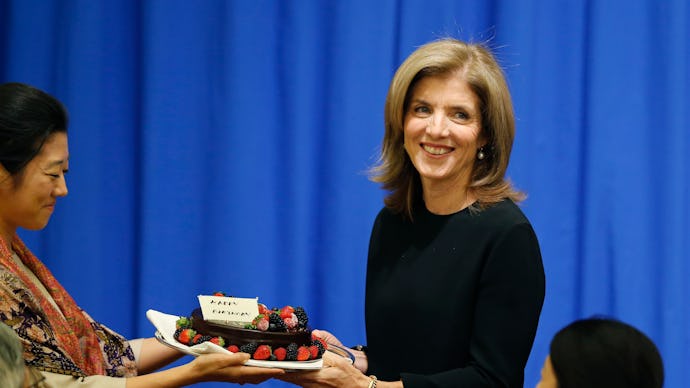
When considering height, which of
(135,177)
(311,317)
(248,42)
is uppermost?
(248,42)

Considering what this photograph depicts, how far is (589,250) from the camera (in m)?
3.03

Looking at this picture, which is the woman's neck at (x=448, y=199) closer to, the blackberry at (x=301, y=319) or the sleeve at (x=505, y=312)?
the sleeve at (x=505, y=312)

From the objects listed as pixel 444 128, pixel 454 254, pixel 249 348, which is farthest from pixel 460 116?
pixel 249 348

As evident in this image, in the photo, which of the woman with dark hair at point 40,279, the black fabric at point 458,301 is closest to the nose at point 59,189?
the woman with dark hair at point 40,279

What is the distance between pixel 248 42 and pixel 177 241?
83cm

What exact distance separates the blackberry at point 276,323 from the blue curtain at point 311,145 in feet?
4.16

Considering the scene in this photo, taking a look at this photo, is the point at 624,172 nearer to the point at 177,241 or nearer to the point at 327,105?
the point at 327,105

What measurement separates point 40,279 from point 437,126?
1.01 metres

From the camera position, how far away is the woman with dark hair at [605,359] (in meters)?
1.41

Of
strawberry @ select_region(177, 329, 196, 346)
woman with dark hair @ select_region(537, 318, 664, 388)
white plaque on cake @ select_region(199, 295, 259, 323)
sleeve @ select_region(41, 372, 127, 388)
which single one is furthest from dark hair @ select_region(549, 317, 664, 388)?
sleeve @ select_region(41, 372, 127, 388)

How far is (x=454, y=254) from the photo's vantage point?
185 centimetres

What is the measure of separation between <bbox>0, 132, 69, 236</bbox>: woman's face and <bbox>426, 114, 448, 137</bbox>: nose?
0.84 m

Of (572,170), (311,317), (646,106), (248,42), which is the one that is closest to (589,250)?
(572,170)

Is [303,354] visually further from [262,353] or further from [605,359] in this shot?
[605,359]
